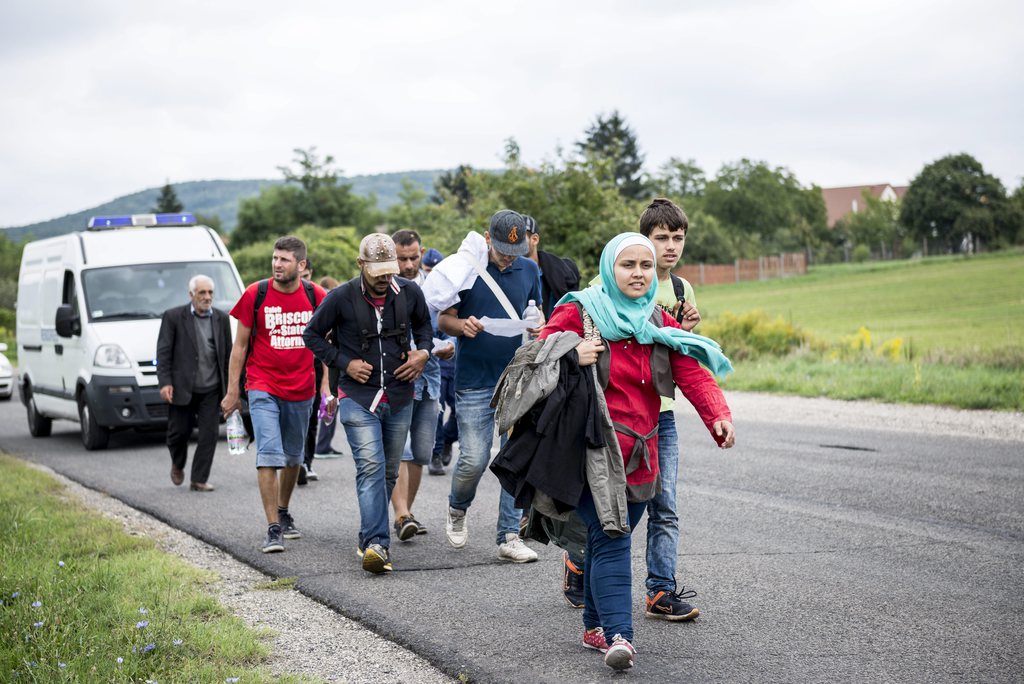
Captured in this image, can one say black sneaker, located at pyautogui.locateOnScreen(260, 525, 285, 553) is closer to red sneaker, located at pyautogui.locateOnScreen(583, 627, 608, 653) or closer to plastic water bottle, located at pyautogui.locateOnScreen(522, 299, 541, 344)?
plastic water bottle, located at pyautogui.locateOnScreen(522, 299, 541, 344)

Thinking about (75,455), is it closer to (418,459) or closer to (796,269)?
(418,459)

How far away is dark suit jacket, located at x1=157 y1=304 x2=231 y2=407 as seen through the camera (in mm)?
11234

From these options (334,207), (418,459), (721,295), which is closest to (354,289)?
(418,459)

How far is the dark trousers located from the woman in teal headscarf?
6617 millimetres

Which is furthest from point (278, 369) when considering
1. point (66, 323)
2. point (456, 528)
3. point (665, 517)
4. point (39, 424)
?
point (39, 424)

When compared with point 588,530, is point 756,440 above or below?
below

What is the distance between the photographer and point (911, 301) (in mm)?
46375

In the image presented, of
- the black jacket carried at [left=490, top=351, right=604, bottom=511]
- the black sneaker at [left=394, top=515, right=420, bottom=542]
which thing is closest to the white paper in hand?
the black sneaker at [left=394, top=515, right=420, bottom=542]

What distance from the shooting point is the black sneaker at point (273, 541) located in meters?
7.80

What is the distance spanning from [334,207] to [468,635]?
83922 millimetres

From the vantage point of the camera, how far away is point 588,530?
5.16 metres

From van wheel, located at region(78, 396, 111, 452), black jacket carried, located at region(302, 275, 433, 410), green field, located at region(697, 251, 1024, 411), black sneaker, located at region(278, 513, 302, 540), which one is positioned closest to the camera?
black jacket carried, located at region(302, 275, 433, 410)

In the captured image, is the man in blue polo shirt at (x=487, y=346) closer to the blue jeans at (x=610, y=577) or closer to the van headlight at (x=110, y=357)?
the blue jeans at (x=610, y=577)

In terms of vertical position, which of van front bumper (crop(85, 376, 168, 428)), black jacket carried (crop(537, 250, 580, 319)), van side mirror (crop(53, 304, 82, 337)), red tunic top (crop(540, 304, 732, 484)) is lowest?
van front bumper (crop(85, 376, 168, 428))
